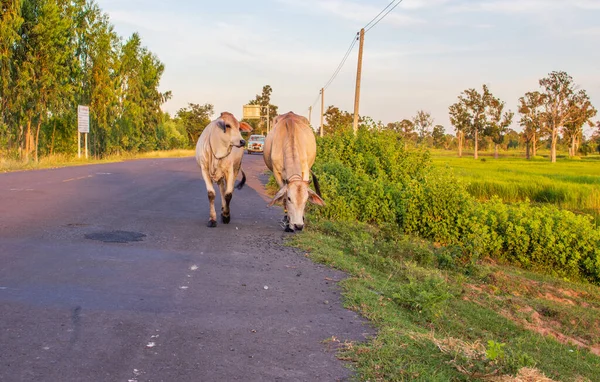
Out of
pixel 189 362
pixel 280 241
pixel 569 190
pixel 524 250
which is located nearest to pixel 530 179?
pixel 569 190

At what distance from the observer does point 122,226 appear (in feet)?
30.3

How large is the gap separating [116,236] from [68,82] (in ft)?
99.7

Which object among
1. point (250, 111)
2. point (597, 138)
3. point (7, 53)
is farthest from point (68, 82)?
point (597, 138)

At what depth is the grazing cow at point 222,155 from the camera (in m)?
10.1

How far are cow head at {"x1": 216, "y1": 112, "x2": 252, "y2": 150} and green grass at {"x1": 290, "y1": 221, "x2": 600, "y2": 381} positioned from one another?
2.13 m

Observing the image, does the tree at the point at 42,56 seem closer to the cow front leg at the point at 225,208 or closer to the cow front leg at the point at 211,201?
the cow front leg at the point at 211,201

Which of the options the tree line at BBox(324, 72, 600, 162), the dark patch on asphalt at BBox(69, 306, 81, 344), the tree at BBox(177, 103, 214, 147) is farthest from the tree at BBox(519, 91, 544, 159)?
the dark patch on asphalt at BBox(69, 306, 81, 344)

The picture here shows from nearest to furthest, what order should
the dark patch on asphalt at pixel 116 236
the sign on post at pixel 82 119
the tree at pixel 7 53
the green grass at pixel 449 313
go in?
the green grass at pixel 449 313 < the dark patch on asphalt at pixel 116 236 < the tree at pixel 7 53 < the sign on post at pixel 82 119

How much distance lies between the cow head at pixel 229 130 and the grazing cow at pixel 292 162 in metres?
0.67

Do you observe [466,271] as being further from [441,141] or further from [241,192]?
[441,141]

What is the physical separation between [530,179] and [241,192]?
69.7 ft

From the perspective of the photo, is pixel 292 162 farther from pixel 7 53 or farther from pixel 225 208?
pixel 7 53

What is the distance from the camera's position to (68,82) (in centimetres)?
3522

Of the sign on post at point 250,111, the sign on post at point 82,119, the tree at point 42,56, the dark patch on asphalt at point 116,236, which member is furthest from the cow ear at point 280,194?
the sign on post at point 250,111
